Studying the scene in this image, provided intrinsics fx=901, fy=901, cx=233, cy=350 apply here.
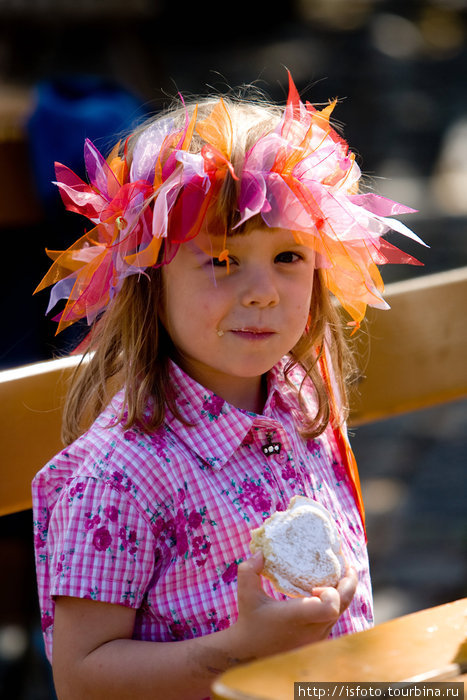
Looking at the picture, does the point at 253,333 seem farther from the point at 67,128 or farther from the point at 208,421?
the point at 67,128

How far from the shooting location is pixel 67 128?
2.47 m

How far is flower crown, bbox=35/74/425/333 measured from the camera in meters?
1.13

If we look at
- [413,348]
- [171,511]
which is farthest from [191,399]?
[413,348]

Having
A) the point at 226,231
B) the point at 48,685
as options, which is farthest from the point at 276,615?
the point at 48,685

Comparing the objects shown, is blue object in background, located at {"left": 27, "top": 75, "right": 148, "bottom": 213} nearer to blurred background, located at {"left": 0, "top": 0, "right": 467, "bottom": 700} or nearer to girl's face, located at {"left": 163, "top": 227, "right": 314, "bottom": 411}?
blurred background, located at {"left": 0, "top": 0, "right": 467, "bottom": 700}

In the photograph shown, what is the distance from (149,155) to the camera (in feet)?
3.91

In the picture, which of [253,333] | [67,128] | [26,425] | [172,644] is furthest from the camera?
[67,128]

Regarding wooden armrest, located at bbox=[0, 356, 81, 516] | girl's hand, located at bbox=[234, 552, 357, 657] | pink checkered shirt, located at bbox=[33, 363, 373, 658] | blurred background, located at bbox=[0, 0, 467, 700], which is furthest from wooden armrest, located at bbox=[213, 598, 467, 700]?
blurred background, located at bbox=[0, 0, 467, 700]

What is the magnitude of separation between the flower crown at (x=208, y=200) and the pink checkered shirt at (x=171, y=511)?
0.19 meters

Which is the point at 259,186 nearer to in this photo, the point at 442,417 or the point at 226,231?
the point at 226,231

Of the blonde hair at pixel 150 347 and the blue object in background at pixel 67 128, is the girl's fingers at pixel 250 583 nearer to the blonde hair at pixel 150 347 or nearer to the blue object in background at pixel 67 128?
the blonde hair at pixel 150 347

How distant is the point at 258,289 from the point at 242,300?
2 centimetres

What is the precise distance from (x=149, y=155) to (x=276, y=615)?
0.61 m

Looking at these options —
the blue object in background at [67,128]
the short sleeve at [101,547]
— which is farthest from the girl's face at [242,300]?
the blue object in background at [67,128]
